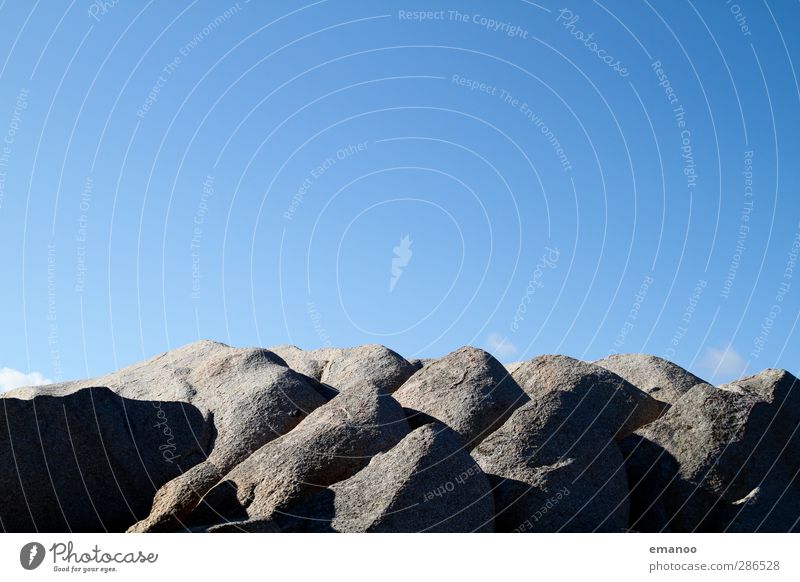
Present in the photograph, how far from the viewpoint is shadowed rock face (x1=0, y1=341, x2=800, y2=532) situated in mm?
11133

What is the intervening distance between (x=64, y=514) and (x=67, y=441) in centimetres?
113

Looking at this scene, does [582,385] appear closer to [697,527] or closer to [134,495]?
[697,527]

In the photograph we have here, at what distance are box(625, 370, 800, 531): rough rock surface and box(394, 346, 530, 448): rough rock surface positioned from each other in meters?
2.23

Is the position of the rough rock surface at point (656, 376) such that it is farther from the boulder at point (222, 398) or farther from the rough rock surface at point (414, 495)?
the rough rock surface at point (414, 495)

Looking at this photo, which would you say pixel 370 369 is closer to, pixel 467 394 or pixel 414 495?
pixel 467 394

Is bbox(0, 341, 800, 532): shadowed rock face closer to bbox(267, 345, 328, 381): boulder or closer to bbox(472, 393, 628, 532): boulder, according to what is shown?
bbox(472, 393, 628, 532): boulder

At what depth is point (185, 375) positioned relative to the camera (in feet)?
60.4

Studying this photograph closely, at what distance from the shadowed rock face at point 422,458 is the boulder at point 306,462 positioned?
2cm

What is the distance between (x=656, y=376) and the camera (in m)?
18.3

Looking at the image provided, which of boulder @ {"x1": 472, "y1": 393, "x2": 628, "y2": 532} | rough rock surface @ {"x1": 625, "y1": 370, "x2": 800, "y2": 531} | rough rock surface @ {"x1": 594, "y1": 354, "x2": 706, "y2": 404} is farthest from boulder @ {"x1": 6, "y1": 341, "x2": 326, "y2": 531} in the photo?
rough rock surface @ {"x1": 594, "y1": 354, "x2": 706, "y2": 404}

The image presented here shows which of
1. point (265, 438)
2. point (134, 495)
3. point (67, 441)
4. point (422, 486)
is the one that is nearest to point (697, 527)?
point (422, 486)

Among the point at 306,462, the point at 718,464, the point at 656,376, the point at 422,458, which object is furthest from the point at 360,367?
the point at 718,464

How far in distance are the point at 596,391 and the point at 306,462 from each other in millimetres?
5605

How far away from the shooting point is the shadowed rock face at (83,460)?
1255cm
